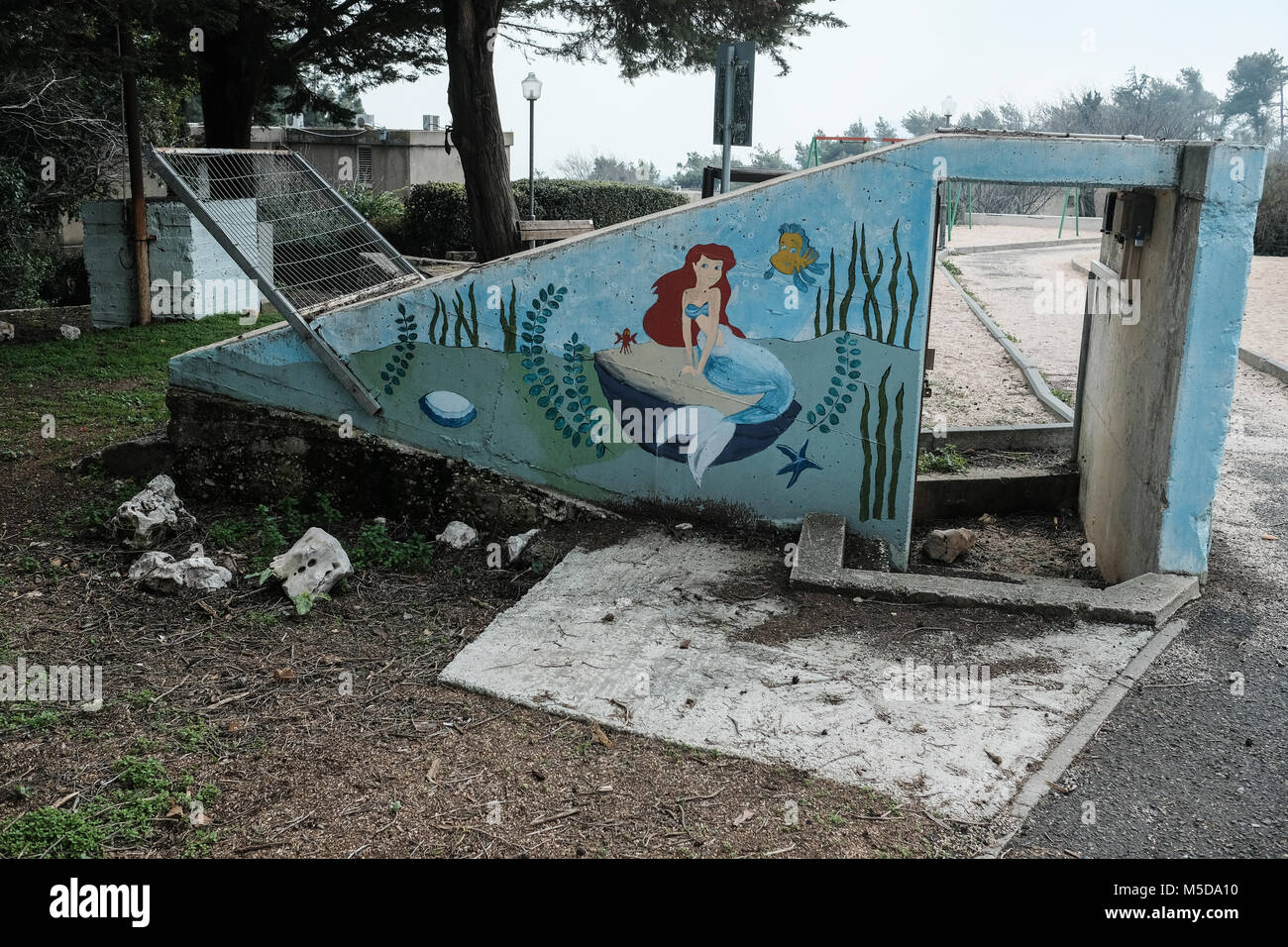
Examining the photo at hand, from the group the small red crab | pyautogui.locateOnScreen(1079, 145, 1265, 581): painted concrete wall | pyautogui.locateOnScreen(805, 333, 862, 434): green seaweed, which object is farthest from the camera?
the small red crab

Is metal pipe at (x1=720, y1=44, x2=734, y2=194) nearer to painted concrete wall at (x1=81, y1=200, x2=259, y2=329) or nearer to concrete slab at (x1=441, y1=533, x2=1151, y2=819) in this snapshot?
concrete slab at (x1=441, y1=533, x2=1151, y2=819)

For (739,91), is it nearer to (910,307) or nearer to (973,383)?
(910,307)

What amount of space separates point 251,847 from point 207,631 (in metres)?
2.00

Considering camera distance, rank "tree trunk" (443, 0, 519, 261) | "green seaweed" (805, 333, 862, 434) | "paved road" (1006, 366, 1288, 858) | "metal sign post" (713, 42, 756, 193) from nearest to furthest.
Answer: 1. "paved road" (1006, 366, 1288, 858)
2. "green seaweed" (805, 333, 862, 434)
3. "metal sign post" (713, 42, 756, 193)
4. "tree trunk" (443, 0, 519, 261)

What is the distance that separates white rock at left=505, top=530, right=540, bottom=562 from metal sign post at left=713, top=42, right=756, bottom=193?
327cm

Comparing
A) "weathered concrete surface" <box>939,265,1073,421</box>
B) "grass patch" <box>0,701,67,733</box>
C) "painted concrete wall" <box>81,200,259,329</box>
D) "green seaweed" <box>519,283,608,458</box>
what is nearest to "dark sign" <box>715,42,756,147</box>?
"green seaweed" <box>519,283,608,458</box>

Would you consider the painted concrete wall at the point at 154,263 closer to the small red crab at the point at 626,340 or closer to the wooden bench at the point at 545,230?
the wooden bench at the point at 545,230

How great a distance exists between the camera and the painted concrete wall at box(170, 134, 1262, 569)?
612 cm

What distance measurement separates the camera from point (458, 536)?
6684 mm

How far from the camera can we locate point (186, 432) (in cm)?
723

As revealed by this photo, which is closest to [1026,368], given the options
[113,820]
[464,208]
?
[113,820]

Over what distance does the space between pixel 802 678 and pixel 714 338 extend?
2306mm

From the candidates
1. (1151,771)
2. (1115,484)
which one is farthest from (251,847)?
(1115,484)
